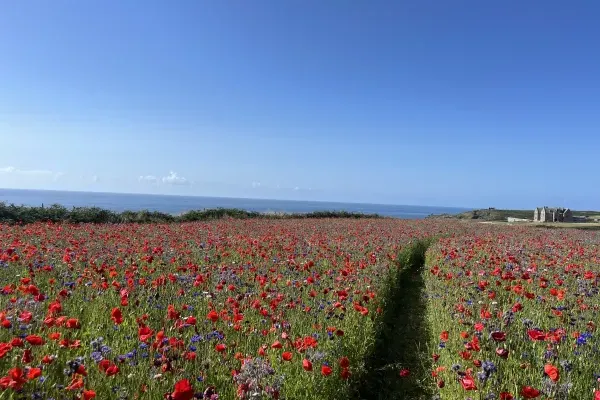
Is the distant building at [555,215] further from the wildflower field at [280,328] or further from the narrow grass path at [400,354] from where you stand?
the narrow grass path at [400,354]

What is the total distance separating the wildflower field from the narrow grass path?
32mm

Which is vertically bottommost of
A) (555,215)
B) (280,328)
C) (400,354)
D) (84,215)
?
(400,354)

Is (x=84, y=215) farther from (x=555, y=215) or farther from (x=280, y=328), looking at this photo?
(x=555, y=215)

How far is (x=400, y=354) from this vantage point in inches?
289

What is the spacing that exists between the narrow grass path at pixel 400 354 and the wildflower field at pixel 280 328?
0.03m

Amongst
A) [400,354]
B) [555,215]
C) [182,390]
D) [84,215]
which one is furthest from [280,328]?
[555,215]

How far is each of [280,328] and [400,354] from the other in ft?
9.68

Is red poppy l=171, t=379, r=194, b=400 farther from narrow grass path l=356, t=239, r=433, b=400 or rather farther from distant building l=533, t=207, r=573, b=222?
distant building l=533, t=207, r=573, b=222

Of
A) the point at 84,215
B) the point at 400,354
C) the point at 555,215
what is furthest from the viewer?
the point at 555,215

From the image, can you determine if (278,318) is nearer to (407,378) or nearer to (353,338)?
(353,338)

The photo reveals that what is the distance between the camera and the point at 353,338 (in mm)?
5672

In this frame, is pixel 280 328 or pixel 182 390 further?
pixel 280 328

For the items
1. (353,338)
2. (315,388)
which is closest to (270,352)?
(315,388)

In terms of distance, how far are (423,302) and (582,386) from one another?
6.23 m
